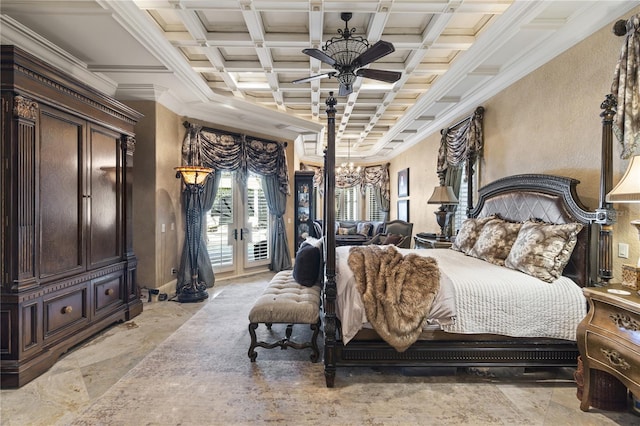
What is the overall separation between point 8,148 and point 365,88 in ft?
13.3

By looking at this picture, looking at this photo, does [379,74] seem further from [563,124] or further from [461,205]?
[461,205]

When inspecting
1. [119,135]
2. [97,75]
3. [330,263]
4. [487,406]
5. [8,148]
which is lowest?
[487,406]

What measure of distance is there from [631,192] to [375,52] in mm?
2068

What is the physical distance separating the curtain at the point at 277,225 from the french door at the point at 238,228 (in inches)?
4.8

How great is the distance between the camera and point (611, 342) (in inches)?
73.3

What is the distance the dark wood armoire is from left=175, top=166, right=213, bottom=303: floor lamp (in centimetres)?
86

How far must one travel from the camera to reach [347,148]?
9.48 metres

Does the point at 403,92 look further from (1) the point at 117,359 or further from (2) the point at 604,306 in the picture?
(1) the point at 117,359

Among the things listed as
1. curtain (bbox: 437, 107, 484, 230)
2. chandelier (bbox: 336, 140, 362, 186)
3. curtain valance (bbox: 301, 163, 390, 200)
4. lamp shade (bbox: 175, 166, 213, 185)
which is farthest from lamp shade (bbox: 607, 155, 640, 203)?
curtain valance (bbox: 301, 163, 390, 200)

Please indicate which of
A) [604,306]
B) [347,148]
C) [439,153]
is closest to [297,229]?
[439,153]

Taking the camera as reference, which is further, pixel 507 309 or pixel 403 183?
pixel 403 183

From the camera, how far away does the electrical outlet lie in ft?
7.64

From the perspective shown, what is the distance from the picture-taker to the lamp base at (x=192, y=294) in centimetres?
432

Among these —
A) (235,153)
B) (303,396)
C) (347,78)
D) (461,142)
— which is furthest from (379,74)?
(235,153)
